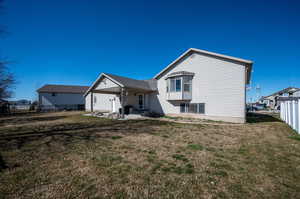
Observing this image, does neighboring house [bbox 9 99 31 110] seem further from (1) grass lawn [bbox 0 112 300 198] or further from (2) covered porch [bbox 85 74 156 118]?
(1) grass lawn [bbox 0 112 300 198]

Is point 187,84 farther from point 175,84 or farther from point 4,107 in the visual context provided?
point 4,107

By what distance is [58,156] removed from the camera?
4.26 metres

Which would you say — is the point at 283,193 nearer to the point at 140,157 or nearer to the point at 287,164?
the point at 287,164

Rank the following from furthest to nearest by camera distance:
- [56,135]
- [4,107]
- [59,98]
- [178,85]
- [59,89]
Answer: [59,89] < [59,98] < [4,107] < [178,85] < [56,135]

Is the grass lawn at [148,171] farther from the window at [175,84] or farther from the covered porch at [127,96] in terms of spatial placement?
the covered porch at [127,96]

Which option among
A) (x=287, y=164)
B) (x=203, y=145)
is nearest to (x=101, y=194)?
(x=203, y=145)

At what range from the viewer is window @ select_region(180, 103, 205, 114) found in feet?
42.3

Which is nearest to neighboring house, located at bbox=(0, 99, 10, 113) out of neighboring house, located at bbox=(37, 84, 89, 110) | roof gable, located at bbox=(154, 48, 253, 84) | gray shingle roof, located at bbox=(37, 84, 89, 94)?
neighboring house, located at bbox=(37, 84, 89, 110)

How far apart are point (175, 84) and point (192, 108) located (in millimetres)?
3193

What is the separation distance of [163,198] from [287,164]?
13.3 feet

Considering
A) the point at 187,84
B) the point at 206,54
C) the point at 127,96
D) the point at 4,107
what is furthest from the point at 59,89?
the point at 206,54

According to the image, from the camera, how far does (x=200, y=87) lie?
13.0 metres

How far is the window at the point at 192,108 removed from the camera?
12880 mm

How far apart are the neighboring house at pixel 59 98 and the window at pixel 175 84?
1005 inches
